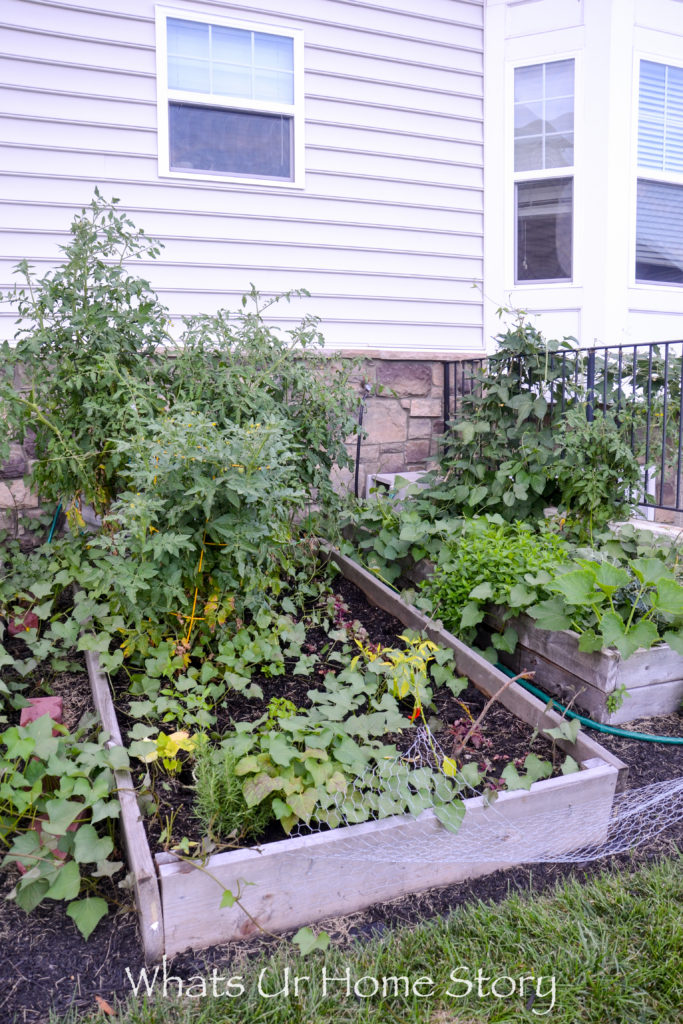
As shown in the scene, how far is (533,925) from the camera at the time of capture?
156 centimetres

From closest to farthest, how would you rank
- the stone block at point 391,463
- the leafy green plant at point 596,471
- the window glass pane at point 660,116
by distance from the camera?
the leafy green plant at point 596,471 → the stone block at point 391,463 → the window glass pane at point 660,116

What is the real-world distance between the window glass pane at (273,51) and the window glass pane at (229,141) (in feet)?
0.90

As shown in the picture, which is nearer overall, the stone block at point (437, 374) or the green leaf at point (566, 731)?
the green leaf at point (566, 731)

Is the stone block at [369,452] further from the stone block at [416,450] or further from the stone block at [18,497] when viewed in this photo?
the stone block at [18,497]

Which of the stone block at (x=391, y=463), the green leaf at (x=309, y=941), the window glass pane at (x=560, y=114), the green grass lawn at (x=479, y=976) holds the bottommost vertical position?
the green grass lawn at (x=479, y=976)

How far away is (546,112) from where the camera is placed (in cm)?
454

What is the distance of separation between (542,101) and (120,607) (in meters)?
4.20

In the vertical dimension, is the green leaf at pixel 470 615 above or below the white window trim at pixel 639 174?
below

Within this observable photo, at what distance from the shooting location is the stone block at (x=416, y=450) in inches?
173

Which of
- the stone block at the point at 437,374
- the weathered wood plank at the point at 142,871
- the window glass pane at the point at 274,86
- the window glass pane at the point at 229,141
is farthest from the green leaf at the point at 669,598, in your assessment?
the window glass pane at the point at 274,86

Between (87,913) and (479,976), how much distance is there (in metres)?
Result: 0.82

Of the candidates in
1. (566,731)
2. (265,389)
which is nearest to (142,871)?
(566,731)

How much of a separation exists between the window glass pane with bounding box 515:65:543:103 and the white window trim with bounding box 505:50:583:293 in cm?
4

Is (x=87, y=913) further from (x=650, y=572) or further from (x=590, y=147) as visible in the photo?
(x=590, y=147)
